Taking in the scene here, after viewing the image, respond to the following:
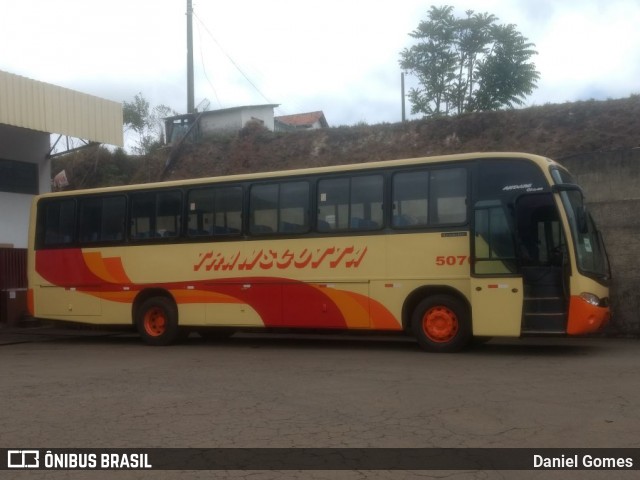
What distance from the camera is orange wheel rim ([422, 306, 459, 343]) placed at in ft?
39.2

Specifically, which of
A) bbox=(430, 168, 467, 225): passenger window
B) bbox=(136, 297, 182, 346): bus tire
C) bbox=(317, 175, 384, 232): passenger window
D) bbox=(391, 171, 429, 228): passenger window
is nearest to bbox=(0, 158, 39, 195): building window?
bbox=(136, 297, 182, 346): bus tire

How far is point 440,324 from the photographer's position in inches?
475

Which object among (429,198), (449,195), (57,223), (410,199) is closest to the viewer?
(449,195)

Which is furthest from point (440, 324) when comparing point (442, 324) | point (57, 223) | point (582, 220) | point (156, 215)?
point (57, 223)

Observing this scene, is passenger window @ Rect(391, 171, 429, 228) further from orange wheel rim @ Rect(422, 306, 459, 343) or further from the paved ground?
the paved ground

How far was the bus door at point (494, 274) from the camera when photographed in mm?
11312

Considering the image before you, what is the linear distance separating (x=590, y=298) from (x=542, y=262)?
2.93ft

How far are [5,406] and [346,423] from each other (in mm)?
3884

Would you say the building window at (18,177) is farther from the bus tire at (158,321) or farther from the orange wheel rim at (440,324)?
the orange wheel rim at (440,324)

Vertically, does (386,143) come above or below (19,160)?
above

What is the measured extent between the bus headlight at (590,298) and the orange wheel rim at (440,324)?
2.04 meters

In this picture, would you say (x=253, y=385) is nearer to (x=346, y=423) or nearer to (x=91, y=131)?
(x=346, y=423)

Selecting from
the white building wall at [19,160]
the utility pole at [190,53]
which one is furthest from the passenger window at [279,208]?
the utility pole at [190,53]

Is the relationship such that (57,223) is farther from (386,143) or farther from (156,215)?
(386,143)
